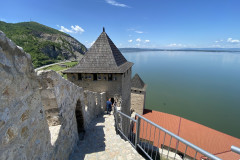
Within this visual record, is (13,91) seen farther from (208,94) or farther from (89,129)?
(208,94)

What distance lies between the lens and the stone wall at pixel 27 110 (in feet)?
4.68

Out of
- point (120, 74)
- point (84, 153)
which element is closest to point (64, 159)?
point (84, 153)

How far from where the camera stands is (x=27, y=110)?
1866 millimetres

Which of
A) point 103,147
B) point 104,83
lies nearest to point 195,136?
point 104,83

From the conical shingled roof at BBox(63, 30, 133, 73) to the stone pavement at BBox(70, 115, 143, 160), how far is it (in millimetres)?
3871

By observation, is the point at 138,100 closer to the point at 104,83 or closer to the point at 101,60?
the point at 104,83

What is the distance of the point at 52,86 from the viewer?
2824mm

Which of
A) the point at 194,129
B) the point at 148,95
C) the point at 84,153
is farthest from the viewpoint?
the point at 148,95

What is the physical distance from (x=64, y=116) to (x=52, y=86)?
1.01 m

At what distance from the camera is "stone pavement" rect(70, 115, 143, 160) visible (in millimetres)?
3473

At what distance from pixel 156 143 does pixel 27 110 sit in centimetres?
1043

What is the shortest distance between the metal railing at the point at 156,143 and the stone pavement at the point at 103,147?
25cm

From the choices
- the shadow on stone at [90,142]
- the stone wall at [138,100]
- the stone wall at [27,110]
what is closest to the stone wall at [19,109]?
the stone wall at [27,110]

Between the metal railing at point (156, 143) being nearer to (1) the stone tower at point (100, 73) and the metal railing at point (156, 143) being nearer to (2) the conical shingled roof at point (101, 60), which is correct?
(1) the stone tower at point (100, 73)
